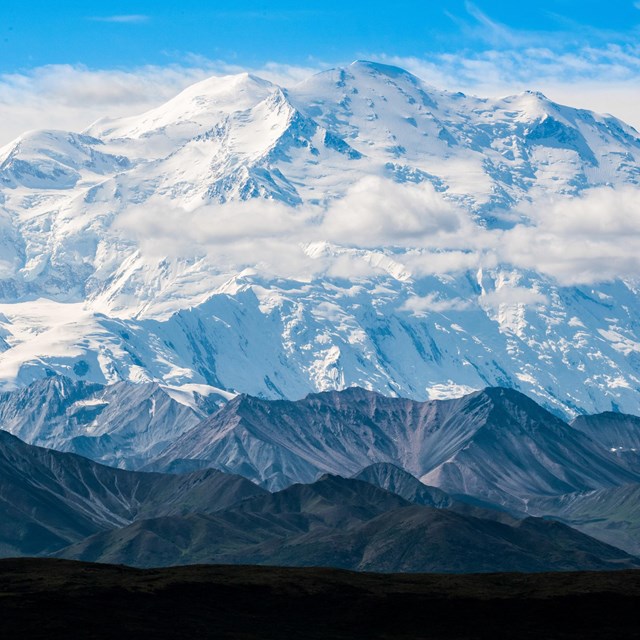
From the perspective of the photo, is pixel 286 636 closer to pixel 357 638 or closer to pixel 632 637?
pixel 357 638

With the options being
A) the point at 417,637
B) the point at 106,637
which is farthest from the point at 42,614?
the point at 417,637

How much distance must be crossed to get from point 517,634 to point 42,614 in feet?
183

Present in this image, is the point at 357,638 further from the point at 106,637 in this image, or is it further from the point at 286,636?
the point at 106,637

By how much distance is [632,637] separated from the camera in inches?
7544

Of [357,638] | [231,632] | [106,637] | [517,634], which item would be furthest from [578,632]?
[106,637]

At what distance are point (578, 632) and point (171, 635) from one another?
47.5 m

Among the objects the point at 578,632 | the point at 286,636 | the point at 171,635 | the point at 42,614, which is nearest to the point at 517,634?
the point at 578,632

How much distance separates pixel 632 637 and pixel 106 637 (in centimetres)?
5974

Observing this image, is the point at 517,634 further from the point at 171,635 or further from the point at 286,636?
the point at 171,635

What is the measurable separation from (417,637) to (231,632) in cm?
2199

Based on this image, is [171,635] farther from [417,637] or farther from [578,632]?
[578,632]

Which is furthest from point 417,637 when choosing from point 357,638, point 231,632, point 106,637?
point 106,637

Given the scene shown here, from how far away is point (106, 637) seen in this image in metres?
190

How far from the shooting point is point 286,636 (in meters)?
199
